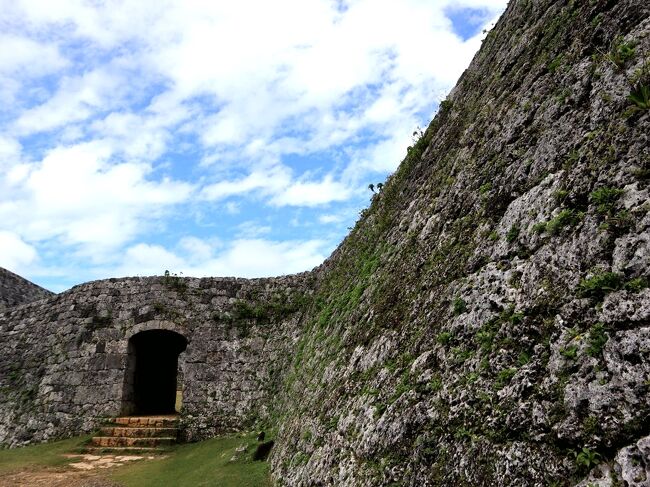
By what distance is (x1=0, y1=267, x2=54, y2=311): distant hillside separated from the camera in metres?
19.3

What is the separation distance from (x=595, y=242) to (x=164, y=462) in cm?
970

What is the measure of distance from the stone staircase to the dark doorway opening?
2.45 feet

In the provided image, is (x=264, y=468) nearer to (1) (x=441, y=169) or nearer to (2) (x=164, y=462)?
(2) (x=164, y=462)

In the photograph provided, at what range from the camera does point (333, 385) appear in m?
6.20

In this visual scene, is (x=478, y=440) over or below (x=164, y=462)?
over

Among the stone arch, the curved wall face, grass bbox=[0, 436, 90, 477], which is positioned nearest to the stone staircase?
the curved wall face

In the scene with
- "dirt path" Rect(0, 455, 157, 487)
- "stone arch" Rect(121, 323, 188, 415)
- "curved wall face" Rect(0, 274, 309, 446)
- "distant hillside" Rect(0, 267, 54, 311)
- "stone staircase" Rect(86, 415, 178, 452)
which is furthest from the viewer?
"distant hillside" Rect(0, 267, 54, 311)

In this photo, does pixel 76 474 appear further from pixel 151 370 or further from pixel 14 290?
pixel 14 290

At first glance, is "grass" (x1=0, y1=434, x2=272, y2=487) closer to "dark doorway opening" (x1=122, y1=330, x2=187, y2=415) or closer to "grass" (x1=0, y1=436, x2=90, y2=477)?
"grass" (x1=0, y1=436, x2=90, y2=477)

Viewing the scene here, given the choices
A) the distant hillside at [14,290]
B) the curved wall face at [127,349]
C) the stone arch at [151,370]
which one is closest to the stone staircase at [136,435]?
the curved wall face at [127,349]

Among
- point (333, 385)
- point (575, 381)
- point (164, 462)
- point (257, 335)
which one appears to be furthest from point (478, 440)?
point (257, 335)

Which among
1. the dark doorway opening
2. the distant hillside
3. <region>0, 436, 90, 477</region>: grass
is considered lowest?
<region>0, 436, 90, 477</region>: grass

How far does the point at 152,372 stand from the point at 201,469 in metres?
7.76

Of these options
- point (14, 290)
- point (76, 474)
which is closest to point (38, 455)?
point (76, 474)
